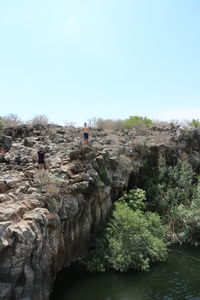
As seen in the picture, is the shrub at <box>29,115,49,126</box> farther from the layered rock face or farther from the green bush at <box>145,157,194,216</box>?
the green bush at <box>145,157,194,216</box>

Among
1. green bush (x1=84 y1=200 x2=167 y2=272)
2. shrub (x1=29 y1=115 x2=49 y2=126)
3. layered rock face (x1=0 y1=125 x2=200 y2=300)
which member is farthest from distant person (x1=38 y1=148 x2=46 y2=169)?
shrub (x1=29 y1=115 x2=49 y2=126)

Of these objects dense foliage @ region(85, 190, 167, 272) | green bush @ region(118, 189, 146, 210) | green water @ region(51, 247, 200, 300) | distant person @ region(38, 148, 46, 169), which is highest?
distant person @ region(38, 148, 46, 169)

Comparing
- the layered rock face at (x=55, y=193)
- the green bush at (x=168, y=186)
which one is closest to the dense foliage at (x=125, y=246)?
the layered rock face at (x=55, y=193)

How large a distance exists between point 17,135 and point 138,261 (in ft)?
44.7

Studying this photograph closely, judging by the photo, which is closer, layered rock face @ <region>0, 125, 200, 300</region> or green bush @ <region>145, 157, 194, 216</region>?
layered rock face @ <region>0, 125, 200, 300</region>

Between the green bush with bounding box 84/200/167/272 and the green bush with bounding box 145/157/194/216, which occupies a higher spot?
the green bush with bounding box 145/157/194/216

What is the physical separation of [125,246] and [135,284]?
2008 mm

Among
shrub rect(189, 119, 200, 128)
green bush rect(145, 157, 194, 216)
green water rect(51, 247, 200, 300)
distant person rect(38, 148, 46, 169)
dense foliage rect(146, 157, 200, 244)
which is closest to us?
green water rect(51, 247, 200, 300)

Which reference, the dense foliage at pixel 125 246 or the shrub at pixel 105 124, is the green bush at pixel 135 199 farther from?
the shrub at pixel 105 124

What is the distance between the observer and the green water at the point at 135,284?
12.6 meters

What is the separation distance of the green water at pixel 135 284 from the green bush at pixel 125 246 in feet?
1.40

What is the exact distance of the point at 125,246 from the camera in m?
15.2

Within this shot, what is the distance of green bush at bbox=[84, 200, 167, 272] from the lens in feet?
48.7

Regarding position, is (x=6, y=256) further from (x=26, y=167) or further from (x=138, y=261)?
(x=138, y=261)
